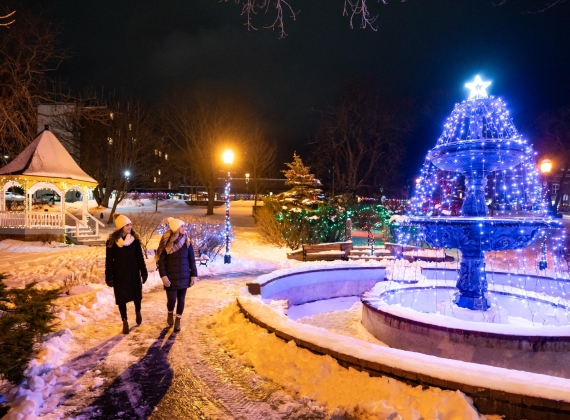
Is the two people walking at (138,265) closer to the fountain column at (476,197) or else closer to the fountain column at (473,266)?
the fountain column at (473,266)

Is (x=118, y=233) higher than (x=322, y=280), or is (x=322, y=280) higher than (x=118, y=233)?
(x=118, y=233)

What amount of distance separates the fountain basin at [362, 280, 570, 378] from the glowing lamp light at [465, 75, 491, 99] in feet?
14.4

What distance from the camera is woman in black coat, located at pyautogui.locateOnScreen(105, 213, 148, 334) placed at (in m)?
6.35

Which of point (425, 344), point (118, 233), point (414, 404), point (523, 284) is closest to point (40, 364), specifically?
point (118, 233)

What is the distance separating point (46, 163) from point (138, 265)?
17966mm

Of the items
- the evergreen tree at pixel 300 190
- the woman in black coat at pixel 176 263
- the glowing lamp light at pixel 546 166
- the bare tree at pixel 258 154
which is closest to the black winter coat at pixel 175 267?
the woman in black coat at pixel 176 263

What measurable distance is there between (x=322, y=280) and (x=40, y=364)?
769 cm

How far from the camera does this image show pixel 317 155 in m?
39.7

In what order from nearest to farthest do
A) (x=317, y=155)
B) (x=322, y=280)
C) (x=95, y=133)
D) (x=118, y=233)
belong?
(x=118, y=233)
(x=322, y=280)
(x=95, y=133)
(x=317, y=155)

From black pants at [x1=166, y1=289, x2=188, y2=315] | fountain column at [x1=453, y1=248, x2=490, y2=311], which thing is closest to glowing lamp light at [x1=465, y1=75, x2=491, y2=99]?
fountain column at [x1=453, y1=248, x2=490, y2=311]

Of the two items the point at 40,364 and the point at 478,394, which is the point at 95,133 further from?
the point at 478,394

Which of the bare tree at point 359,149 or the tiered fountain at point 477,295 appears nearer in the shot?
the tiered fountain at point 477,295

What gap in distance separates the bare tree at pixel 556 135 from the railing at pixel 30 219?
129 ft

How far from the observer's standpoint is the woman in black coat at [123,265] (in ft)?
20.8
